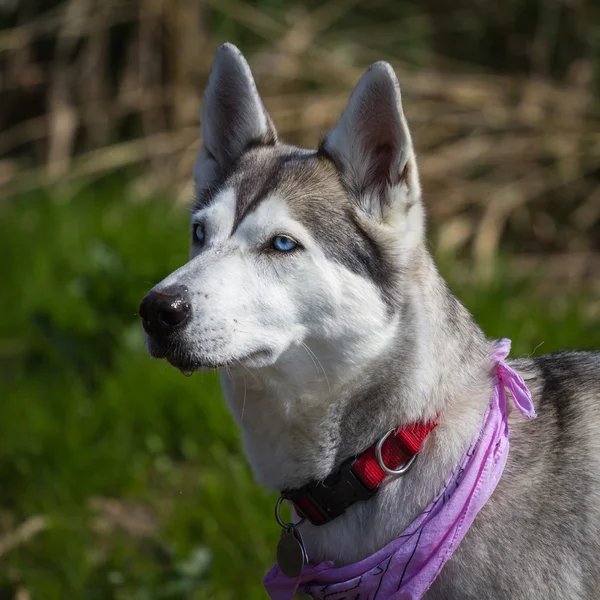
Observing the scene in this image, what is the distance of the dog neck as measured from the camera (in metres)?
2.38

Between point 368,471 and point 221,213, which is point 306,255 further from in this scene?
point 368,471

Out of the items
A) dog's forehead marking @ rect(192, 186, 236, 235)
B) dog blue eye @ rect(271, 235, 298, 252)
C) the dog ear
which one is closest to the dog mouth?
dog blue eye @ rect(271, 235, 298, 252)

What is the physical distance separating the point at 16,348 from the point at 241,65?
8.48ft

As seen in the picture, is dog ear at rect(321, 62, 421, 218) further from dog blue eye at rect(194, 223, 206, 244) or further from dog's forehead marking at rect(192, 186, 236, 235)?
dog blue eye at rect(194, 223, 206, 244)

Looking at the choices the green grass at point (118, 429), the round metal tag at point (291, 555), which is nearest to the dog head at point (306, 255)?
the round metal tag at point (291, 555)

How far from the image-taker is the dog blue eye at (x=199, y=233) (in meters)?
2.69

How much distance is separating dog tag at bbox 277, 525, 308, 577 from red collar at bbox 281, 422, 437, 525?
104mm

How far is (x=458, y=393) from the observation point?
248 centimetres

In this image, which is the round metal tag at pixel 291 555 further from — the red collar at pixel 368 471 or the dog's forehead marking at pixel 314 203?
the dog's forehead marking at pixel 314 203

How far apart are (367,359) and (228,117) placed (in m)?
1.06

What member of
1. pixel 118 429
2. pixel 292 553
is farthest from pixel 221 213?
pixel 118 429

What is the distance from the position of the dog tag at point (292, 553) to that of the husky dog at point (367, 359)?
0.05 meters

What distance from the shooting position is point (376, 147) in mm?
2635

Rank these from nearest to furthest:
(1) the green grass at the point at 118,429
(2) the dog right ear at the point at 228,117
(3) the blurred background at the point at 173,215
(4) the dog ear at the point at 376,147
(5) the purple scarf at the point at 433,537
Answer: (5) the purple scarf at the point at 433,537, (4) the dog ear at the point at 376,147, (2) the dog right ear at the point at 228,117, (1) the green grass at the point at 118,429, (3) the blurred background at the point at 173,215
